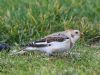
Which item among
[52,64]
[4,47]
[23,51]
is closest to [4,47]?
[4,47]

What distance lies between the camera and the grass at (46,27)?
7.60 m

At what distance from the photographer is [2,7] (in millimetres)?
9992

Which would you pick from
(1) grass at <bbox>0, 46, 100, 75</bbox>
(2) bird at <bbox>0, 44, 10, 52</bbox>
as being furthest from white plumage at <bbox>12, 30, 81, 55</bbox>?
(2) bird at <bbox>0, 44, 10, 52</bbox>

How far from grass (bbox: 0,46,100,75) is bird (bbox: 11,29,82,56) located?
12cm

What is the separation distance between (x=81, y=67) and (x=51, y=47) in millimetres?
695

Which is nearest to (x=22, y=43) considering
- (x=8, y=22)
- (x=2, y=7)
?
(x=8, y=22)

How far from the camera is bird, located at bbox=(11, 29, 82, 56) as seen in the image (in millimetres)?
7996

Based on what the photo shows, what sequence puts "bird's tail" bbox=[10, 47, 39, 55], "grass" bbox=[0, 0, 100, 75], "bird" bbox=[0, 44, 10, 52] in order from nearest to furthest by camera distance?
"grass" bbox=[0, 0, 100, 75]
"bird's tail" bbox=[10, 47, 39, 55]
"bird" bbox=[0, 44, 10, 52]

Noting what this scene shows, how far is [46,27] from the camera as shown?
9289mm

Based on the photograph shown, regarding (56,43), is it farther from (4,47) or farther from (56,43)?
(4,47)

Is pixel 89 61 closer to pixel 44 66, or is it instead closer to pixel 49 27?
pixel 44 66

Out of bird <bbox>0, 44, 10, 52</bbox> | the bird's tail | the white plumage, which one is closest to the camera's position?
the white plumage

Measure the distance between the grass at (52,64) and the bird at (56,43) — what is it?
0.40 feet

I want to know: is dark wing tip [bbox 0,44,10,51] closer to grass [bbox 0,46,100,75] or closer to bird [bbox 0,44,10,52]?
bird [bbox 0,44,10,52]
